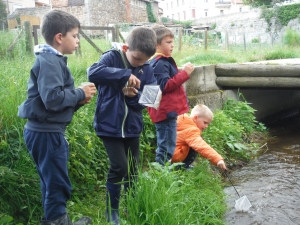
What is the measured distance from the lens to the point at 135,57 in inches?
110

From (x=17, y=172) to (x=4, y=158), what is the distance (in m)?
0.18

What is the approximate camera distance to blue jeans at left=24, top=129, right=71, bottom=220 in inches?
90.7

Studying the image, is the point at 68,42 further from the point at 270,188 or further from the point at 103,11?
the point at 103,11

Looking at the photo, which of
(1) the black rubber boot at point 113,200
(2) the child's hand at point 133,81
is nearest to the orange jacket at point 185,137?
(1) the black rubber boot at point 113,200

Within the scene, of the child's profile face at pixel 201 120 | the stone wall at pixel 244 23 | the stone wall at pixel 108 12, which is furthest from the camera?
the stone wall at pixel 108 12

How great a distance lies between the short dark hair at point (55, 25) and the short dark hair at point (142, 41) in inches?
20.6

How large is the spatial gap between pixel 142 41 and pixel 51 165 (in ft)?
3.55

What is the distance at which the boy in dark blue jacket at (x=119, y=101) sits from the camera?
2700mm

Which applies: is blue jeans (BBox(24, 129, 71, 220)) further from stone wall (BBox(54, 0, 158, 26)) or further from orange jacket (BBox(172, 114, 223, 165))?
stone wall (BBox(54, 0, 158, 26))

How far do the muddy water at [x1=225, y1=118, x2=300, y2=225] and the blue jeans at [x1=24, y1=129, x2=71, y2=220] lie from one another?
1559mm

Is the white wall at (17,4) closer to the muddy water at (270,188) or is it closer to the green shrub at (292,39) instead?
the green shrub at (292,39)

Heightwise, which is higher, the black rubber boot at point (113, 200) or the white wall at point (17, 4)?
the white wall at point (17, 4)

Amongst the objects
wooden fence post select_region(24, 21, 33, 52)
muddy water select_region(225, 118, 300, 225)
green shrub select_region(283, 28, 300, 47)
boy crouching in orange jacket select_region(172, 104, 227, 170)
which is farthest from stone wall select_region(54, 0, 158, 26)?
boy crouching in orange jacket select_region(172, 104, 227, 170)

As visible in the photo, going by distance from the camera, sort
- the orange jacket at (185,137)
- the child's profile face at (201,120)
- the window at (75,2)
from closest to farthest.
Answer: the orange jacket at (185,137) < the child's profile face at (201,120) < the window at (75,2)
